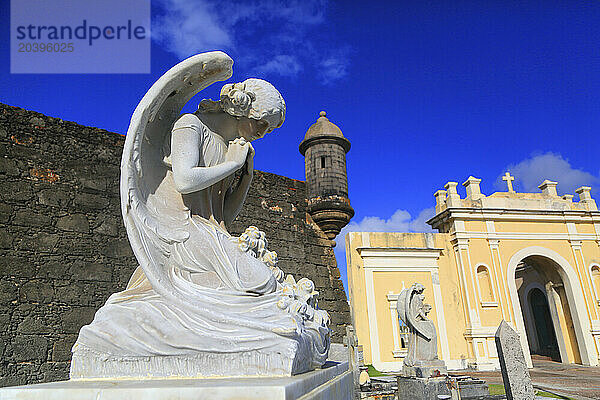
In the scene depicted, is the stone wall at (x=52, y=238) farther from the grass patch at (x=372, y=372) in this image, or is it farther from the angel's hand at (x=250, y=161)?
the grass patch at (x=372, y=372)

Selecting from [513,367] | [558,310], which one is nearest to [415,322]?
[513,367]

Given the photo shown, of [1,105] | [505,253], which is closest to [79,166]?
[1,105]

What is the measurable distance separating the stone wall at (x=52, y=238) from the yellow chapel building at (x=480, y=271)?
942 centimetres

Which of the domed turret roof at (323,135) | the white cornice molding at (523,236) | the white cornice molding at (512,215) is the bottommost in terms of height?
the white cornice molding at (523,236)

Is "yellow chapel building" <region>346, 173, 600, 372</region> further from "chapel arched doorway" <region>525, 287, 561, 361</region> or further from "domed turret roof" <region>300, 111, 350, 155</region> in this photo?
"domed turret roof" <region>300, 111, 350, 155</region>

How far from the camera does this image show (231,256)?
65.8 inches

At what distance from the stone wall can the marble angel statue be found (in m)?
4.14

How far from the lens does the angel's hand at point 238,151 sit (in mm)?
1974

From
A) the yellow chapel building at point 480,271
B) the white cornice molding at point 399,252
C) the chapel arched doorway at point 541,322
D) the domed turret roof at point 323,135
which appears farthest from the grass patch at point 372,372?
the chapel arched doorway at point 541,322

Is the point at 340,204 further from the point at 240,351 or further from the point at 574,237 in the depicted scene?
the point at 574,237

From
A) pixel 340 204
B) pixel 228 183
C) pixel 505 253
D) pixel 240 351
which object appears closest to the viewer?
pixel 240 351

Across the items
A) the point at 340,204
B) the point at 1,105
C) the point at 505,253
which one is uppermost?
→ the point at 1,105

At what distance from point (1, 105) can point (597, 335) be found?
1959 centimetres

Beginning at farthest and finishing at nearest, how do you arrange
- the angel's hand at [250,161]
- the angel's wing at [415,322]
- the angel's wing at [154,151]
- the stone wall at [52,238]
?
the angel's wing at [415,322]
the stone wall at [52,238]
the angel's hand at [250,161]
the angel's wing at [154,151]
